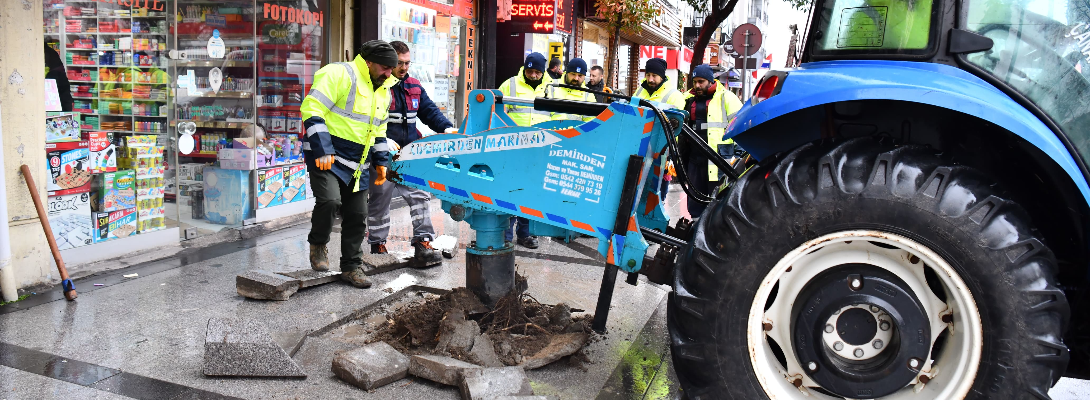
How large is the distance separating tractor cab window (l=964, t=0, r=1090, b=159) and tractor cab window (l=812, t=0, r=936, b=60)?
0.17m

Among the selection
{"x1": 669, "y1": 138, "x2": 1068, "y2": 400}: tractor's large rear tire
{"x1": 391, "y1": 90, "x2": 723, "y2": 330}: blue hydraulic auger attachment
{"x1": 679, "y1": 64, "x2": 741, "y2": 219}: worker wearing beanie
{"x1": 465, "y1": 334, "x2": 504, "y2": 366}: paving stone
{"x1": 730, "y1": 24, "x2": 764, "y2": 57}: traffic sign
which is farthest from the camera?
{"x1": 730, "y1": 24, "x2": 764, "y2": 57}: traffic sign

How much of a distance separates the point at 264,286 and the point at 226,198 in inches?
105

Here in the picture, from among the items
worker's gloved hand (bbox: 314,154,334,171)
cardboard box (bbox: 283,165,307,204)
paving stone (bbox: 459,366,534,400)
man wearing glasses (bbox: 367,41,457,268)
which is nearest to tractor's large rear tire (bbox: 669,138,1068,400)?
paving stone (bbox: 459,366,534,400)

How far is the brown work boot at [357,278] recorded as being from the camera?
5574 mm

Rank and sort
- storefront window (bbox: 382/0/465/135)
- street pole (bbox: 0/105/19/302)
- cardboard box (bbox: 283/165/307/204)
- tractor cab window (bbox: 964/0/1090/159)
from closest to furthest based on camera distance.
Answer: tractor cab window (bbox: 964/0/1090/159) < street pole (bbox: 0/105/19/302) < cardboard box (bbox: 283/165/307/204) < storefront window (bbox: 382/0/465/135)

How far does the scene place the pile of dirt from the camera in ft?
13.3

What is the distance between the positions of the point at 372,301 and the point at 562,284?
1.46 metres

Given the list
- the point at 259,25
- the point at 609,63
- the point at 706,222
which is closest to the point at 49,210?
the point at 259,25

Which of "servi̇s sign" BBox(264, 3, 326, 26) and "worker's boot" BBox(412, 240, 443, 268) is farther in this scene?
"servi̇s sign" BBox(264, 3, 326, 26)

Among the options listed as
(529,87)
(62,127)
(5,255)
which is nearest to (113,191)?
(62,127)

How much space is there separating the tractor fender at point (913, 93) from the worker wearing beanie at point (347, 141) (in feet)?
10.3

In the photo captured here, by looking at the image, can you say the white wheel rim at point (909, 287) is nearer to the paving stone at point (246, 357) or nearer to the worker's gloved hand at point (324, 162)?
the paving stone at point (246, 357)

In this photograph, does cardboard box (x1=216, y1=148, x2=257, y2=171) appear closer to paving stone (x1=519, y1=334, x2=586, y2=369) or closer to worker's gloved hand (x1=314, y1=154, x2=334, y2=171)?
worker's gloved hand (x1=314, y1=154, x2=334, y2=171)

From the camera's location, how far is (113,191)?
20.0ft
